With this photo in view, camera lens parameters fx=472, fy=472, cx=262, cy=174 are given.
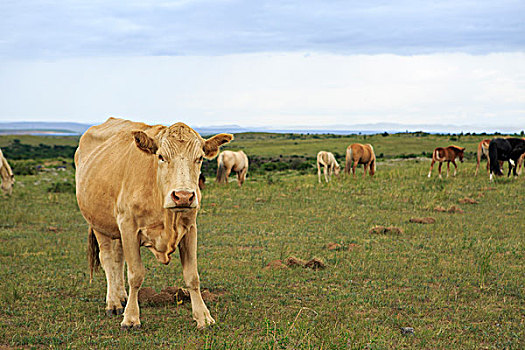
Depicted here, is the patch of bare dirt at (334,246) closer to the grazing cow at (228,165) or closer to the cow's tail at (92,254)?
the cow's tail at (92,254)

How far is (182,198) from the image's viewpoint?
4992 mm

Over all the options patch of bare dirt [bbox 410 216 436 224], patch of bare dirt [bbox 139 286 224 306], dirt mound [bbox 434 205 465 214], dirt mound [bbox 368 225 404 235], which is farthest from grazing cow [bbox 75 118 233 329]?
dirt mound [bbox 434 205 465 214]

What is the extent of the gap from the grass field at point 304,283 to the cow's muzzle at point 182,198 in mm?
1534

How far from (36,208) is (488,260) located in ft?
47.6

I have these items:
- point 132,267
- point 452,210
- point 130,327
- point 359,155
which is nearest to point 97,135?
point 132,267

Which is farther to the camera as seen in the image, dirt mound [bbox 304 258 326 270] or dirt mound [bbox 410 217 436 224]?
A: dirt mound [bbox 410 217 436 224]

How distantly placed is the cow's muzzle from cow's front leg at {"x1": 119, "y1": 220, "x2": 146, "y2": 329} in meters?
1.14

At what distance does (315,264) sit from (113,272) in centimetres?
369

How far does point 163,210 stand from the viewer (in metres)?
5.65

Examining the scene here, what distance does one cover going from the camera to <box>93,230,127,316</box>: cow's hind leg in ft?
21.8

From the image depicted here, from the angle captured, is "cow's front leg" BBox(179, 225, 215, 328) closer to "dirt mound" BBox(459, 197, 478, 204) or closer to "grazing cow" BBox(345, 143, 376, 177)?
"dirt mound" BBox(459, 197, 478, 204)

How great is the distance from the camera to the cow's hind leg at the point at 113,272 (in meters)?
6.66

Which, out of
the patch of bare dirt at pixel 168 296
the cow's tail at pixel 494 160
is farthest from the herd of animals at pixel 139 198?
the cow's tail at pixel 494 160

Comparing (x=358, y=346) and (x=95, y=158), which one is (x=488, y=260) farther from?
(x=95, y=158)
